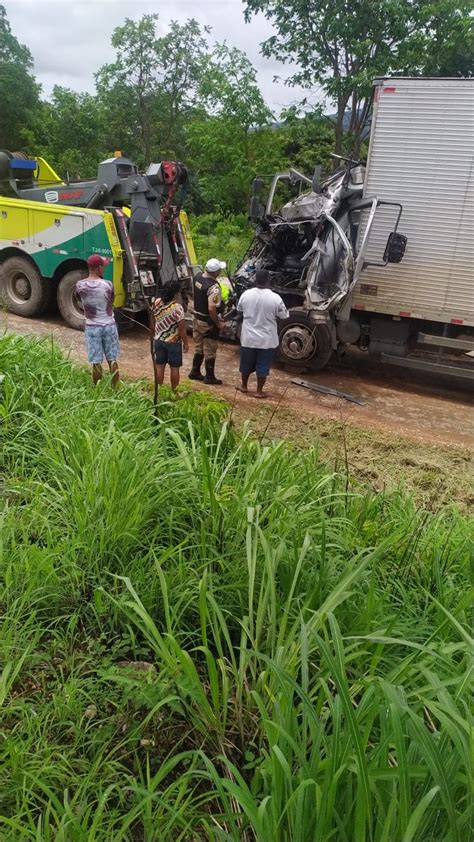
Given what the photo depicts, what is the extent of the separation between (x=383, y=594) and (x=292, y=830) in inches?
42.8

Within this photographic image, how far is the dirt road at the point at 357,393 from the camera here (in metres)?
6.12

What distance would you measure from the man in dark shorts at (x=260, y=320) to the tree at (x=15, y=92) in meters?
4.11

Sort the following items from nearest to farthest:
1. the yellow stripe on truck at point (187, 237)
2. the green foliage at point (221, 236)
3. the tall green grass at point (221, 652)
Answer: the tall green grass at point (221, 652)
the yellow stripe on truck at point (187, 237)
the green foliage at point (221, 236)

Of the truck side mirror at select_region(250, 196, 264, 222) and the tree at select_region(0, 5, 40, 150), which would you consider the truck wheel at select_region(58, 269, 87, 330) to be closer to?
the truck side mirror at select_region(250, 196, 264, 222)

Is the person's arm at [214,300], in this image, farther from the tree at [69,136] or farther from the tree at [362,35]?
the tree at [69,136]

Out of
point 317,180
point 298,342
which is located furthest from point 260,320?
point 317,180

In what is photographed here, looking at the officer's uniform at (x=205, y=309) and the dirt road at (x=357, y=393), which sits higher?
the officer's uniform at (x=205, y=309)

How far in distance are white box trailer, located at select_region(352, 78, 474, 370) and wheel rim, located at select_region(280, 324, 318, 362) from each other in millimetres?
765

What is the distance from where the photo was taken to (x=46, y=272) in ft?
27.0

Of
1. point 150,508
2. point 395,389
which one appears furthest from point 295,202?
point 150,508

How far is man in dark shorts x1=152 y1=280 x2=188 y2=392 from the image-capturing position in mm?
5508

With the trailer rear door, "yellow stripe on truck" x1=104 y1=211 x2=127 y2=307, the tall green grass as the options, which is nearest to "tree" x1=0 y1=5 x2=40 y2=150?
"yellow stripe on truck" x1=104 y1=211 x2=127 y2=307

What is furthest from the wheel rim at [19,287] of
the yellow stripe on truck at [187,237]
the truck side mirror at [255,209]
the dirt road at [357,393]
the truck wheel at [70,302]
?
the truck side mirror at [255,209]

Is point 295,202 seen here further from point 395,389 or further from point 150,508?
point 150,508
